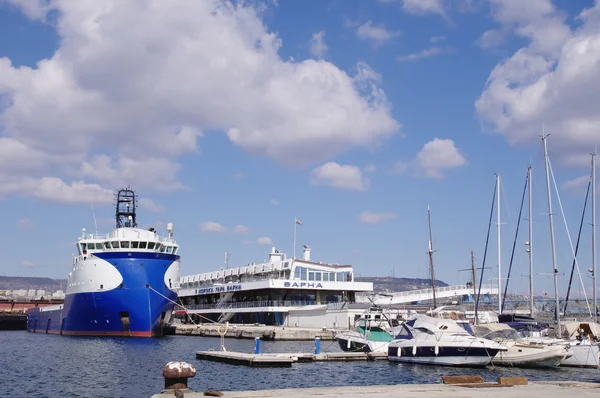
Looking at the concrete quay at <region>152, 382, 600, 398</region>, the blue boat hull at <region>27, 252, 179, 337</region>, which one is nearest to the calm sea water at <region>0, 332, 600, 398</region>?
the concrete quay at <region>152, 382, 600, 398</region>

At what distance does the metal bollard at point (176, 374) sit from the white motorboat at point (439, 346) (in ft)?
78.6

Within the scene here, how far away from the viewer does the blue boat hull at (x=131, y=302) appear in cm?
5941

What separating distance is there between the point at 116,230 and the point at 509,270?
4081 cm

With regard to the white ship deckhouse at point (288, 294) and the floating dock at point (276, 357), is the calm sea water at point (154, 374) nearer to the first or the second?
the floating dock at point (276, 357)

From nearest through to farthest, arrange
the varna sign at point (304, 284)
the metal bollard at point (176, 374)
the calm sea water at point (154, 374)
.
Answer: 1. the metal bollard at point (176, 374)
2. the calm sea water at point (154, 374)
3. the varna sign at point (304, 284)

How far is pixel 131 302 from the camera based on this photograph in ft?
194

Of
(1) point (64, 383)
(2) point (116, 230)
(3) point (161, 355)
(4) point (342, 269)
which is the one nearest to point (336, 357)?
(3) point (161, 355)

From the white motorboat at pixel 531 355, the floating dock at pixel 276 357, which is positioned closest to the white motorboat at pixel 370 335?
the floating dock at pixel 276 357

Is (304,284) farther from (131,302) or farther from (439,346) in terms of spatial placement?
(439,346)

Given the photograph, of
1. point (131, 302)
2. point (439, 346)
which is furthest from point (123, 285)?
point (439, 346)

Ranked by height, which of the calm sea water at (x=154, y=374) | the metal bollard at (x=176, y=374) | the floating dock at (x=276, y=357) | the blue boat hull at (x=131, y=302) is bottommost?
the calm sea water at (x=154, y=374)

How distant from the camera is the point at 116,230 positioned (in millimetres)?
64750

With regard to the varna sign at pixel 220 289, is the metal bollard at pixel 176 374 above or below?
below

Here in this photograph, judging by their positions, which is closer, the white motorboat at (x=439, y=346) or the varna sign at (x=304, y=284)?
the white motorboat at (x=439, y=346)
